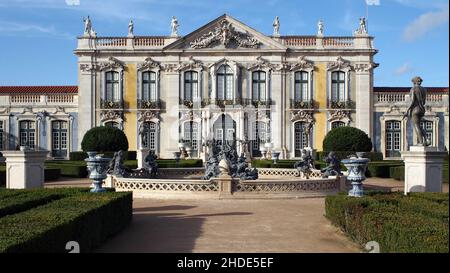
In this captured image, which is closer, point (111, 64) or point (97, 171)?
point (97, 171)

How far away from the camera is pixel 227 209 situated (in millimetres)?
11953

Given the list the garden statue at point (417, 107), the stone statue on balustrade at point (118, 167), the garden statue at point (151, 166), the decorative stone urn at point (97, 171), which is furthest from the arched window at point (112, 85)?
the garden statue at point (417, 107)

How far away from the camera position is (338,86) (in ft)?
117

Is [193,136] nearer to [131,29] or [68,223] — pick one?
[131,29]

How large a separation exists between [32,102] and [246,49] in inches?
578

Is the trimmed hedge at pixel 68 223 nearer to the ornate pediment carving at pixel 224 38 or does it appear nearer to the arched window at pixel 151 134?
the arched window at pixel 151 134

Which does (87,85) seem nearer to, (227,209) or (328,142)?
(328,142)

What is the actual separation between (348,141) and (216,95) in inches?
390

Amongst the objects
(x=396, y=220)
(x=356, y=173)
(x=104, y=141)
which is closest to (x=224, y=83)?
(x=104, y=141)

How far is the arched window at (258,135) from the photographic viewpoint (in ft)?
116

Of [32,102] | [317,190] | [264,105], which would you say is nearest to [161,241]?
[317,190]

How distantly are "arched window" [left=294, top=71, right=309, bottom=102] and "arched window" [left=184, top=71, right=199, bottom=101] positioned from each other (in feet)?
22.1

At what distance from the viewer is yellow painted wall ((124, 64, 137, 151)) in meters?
35.5

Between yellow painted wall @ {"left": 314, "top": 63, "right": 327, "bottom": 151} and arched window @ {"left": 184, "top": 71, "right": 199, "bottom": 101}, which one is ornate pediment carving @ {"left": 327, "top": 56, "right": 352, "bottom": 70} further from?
arched window @ {"left": 184, "top": 71, "right": 199, "bottom": 101}
